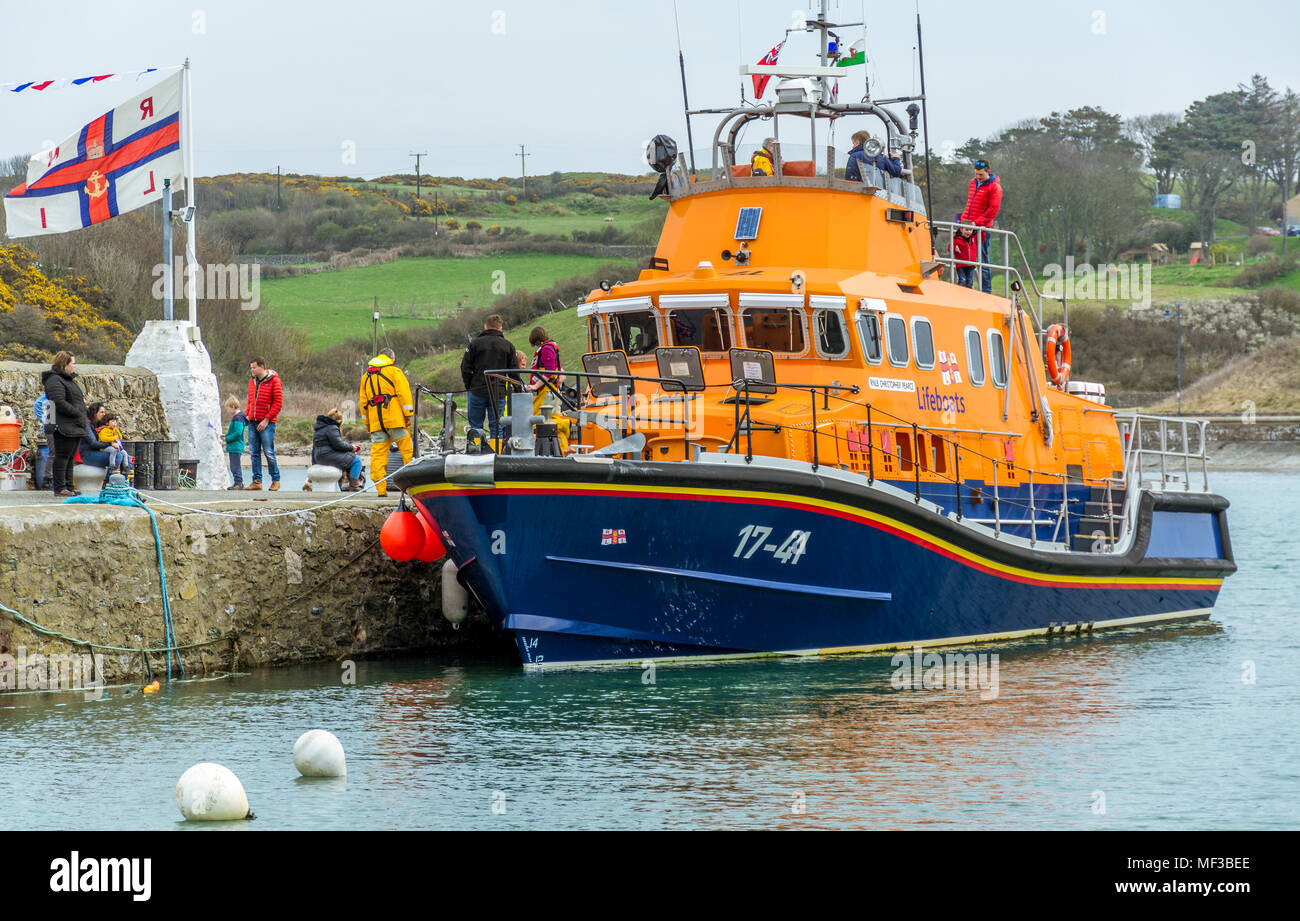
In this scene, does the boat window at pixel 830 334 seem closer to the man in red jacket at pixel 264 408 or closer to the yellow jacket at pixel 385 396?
the yellow jacket at pixel 385 396

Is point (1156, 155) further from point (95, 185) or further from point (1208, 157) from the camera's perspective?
point (95, 185)

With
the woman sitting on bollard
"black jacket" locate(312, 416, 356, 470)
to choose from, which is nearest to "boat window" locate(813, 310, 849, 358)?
the woman sitting on bollard

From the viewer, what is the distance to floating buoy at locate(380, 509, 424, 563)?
12.3 m

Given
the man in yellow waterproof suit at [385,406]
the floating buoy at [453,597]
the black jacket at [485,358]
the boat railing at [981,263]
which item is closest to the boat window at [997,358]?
the boat railing at [981,263]

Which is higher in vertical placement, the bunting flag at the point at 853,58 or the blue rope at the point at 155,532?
the bunting flag at the point at 853,58

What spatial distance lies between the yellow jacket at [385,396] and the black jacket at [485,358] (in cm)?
88

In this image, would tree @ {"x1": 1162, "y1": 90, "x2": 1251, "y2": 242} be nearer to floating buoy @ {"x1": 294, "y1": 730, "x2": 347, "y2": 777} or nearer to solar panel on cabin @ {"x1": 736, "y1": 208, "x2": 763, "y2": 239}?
solar panel on cabin @ {"x1": 736, "y1": 208, "x2": 763, "y2": 239}

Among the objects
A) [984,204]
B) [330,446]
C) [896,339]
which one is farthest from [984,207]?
[330,446]

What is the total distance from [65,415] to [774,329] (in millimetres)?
6557

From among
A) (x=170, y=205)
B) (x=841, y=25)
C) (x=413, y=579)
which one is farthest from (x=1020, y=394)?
(x=170, y=205)

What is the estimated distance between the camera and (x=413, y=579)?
536 inches

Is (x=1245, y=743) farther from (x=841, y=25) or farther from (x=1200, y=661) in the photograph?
(x=841, y=25)

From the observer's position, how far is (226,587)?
12125 mm

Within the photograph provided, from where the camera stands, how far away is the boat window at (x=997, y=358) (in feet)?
45.9
